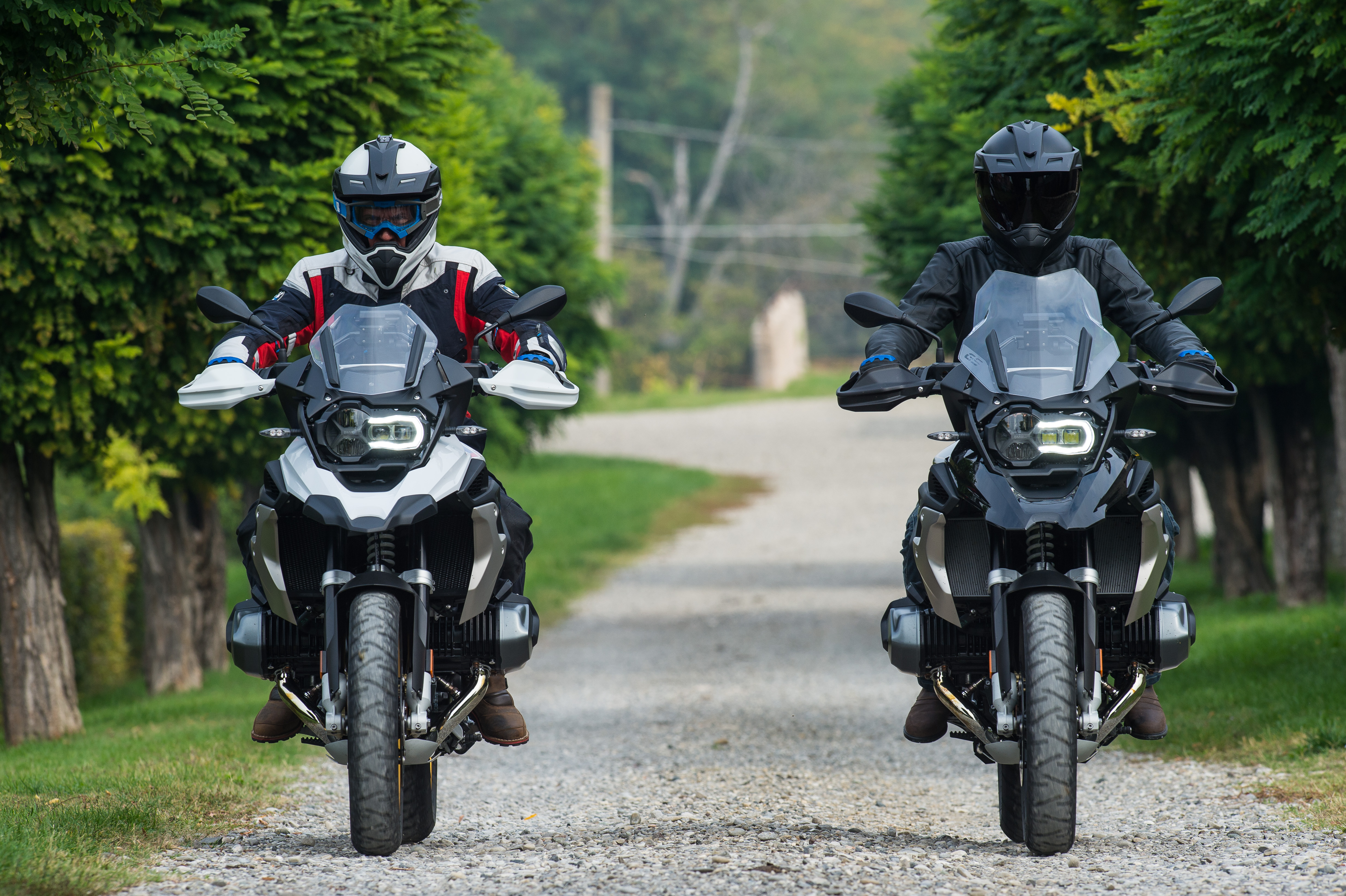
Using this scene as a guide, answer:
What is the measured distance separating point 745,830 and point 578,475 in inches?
1092

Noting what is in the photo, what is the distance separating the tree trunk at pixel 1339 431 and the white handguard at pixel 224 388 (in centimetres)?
661

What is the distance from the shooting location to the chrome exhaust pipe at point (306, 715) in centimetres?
504

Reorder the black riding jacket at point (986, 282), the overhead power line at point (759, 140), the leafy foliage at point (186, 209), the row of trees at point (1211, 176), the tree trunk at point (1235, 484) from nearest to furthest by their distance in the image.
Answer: the black riding jacket at point (986, 282)
the row of trees at point (1211, 176)
the leafy foliage at point (186, 209)
the tree trunk at point (1235, 484)
the overhead power line at point (759, 140)

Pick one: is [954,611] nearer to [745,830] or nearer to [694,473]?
[745,830]

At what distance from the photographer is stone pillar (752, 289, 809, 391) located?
59.8m

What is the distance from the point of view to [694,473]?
117 ft

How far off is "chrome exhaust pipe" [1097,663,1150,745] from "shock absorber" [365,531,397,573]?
7.61 ft

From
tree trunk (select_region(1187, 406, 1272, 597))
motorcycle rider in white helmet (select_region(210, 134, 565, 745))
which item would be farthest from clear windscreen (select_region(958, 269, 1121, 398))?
tree trunk (select_region(1187, 406, 1272, 597))

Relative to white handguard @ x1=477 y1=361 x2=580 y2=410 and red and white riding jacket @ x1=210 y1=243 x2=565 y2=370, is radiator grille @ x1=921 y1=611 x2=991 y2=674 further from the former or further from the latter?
red and white riding jacket @ x1=210 y1=243 x2=565 y2=370

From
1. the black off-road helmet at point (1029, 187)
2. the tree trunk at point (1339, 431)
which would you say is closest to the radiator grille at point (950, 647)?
the black off-road helmet at point (1029, 187)

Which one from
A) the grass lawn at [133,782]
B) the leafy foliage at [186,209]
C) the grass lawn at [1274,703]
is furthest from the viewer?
the leafy foliage at [186,209]

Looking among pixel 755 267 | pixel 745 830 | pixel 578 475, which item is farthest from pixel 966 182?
pixel 755 267

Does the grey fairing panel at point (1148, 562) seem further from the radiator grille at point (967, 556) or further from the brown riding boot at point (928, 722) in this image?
the brown riding boot at point (928, 722)

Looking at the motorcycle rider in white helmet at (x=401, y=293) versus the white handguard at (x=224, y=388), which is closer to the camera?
the white handguard at (x=224, y=388)
